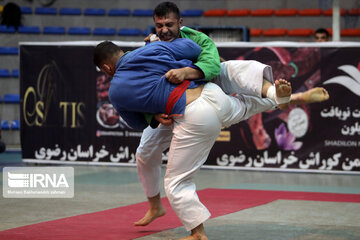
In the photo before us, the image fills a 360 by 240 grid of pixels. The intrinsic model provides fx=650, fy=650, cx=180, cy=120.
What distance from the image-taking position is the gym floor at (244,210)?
5.05m

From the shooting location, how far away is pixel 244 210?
6180mm

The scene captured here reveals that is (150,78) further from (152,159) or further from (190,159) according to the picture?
(152,159)

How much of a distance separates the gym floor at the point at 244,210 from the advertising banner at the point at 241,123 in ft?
0.92

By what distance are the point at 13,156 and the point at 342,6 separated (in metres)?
8.39

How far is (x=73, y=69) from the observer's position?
33.5ft

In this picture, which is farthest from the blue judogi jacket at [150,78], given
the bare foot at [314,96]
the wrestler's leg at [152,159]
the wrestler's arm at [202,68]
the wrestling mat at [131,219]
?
the wrestling mat at [131,219]

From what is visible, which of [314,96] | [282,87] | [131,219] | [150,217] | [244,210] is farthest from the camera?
[244,210]

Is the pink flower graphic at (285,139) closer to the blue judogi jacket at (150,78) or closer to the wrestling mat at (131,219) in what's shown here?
the wrestling mat at (131,219)

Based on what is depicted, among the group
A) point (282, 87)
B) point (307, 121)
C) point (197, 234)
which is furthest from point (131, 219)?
point (307, 121)

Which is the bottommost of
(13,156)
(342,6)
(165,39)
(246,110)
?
(13,156)

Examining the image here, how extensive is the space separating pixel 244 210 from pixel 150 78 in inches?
90.1

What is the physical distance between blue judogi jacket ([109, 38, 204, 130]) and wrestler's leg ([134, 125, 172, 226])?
0.56 metres

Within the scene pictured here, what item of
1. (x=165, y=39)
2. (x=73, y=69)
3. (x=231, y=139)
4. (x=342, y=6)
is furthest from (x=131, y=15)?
(x=165, y=39)

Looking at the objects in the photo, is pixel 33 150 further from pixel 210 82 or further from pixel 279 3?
pixel 279 3
